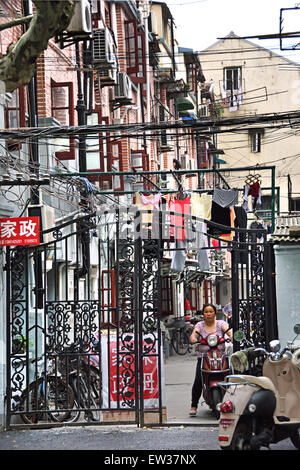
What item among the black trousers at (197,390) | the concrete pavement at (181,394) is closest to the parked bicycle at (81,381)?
the concrete pavement at (181,394)

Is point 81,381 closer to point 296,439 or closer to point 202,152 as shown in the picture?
point 296,439

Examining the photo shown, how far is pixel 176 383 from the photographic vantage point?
2089cm

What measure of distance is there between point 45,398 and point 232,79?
153 feet

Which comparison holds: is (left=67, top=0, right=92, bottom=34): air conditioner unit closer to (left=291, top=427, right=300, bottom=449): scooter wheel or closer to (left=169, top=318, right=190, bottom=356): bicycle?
(left=291, top=427, right=300, bottom=449): scooter wheel

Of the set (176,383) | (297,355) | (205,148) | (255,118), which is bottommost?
(176,383)

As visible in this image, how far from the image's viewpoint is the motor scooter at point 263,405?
9.86 meters

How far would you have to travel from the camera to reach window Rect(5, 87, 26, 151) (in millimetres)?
16766

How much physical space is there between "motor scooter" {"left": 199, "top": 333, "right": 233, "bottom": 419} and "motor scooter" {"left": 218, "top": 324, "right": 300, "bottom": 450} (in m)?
3.20

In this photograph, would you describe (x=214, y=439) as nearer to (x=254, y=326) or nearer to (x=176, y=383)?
(x=254, y=326)

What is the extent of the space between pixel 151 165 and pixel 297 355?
25.2 m

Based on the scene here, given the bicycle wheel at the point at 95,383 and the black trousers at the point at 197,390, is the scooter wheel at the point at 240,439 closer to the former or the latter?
the black trousers at the point at 197,390

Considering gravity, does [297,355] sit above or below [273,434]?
above
